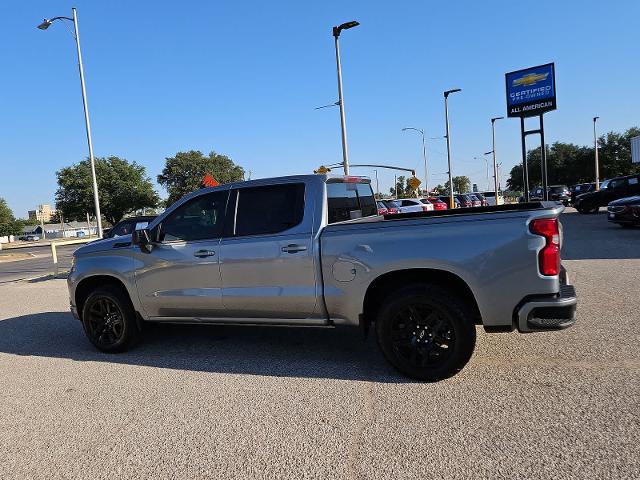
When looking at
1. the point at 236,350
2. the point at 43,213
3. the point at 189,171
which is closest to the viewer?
the point at 236,350

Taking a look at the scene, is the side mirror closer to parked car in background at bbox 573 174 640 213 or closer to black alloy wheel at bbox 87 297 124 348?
black alloy wheel at bbox 87 297 124 348

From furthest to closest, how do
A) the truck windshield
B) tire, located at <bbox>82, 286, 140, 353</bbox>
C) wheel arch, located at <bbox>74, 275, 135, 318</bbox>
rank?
wheel arch, located at <bbox>74, 275, 135, 318</bbox>, tire, located at <bbox>82, 286, 140, 353</bbox>, the truck windshield

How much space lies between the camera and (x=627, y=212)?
16.6 metres

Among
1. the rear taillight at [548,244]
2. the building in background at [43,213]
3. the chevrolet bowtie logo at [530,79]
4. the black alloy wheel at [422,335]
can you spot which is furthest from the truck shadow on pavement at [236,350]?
the building in background at [43,213]

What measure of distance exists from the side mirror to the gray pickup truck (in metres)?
0.01

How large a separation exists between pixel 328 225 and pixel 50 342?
14.2ft

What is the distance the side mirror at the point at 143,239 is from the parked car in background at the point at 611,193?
1009 inches

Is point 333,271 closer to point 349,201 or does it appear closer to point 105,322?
point 349,201

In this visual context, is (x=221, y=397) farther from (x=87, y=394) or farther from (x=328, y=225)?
(x=328, y=225)

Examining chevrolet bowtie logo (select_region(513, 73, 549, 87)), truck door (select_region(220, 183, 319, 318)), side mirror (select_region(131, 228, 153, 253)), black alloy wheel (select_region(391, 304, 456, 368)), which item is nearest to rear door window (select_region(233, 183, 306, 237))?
truck door (select_region(220, 183, 319, 318))

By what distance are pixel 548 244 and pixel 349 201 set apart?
221 centimetres

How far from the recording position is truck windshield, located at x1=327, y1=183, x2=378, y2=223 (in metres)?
5.08

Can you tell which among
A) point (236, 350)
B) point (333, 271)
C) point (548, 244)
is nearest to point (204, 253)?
point (236, 350)

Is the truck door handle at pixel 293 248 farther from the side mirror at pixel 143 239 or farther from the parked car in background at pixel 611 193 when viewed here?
the parked car in background at pixel 611 193
